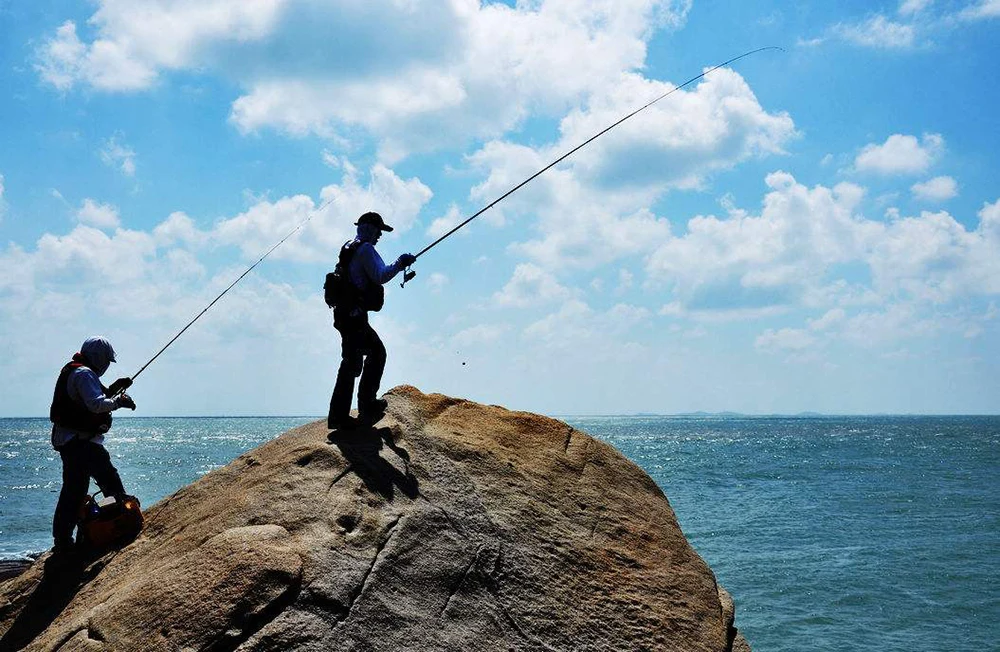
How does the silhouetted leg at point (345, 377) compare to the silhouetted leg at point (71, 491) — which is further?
the silhouetted leg at point (345, 377)

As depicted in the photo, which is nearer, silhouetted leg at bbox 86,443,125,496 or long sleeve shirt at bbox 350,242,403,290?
silhouetted leg at bbox 86,443,125,496

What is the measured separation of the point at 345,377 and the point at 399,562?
219 cm

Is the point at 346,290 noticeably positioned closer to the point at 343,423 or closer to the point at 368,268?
the point at 368,268

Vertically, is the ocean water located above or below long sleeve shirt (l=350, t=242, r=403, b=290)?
below

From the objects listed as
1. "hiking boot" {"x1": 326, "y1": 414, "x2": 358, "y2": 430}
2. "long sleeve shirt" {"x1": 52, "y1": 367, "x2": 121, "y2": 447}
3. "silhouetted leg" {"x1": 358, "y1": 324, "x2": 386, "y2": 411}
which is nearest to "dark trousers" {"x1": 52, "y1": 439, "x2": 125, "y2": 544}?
"long sleeve shirt" {"x1": 52, "y1": 367, "x2": 121, "y2": 447}

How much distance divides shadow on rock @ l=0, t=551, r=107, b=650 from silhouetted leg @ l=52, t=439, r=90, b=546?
0.21 metres

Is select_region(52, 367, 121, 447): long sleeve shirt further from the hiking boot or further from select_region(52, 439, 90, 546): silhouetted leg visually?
the hiking boot

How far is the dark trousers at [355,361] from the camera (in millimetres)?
7562

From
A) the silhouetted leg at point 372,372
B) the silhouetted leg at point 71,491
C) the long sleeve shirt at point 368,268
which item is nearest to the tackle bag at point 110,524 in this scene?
the silhouetted leg at point 71,491

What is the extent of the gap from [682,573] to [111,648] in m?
4.36

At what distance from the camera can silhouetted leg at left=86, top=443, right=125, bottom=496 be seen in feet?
22.7

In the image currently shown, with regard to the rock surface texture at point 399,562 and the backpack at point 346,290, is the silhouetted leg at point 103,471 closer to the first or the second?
the rock surface texture at point 399,562

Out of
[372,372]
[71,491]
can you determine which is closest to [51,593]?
[71,491]

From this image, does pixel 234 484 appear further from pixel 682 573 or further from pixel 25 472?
pixel 25 472
